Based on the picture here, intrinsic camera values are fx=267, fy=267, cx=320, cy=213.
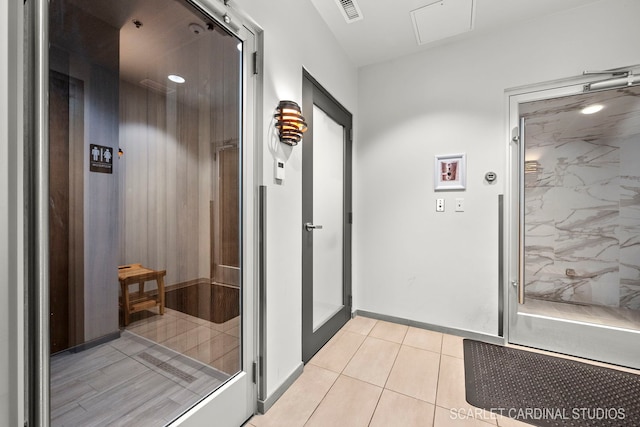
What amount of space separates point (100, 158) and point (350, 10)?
213cm

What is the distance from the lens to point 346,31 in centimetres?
241

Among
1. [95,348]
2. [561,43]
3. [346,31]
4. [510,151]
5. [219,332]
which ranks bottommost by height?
[219,332]

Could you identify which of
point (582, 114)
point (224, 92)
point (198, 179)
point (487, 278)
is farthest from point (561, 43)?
point (198, 179)

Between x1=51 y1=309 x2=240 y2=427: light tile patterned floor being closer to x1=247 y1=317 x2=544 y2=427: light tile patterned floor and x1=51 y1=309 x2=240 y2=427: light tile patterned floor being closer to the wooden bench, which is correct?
the wooden bench

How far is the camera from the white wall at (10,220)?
2.27 feet

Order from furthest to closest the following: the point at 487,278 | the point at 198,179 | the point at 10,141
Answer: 1. the point at 487,278
2. the point at 198,179
3. the point at 10,141

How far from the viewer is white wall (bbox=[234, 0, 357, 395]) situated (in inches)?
63.8

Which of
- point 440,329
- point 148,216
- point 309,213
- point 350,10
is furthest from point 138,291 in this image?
point 440,329

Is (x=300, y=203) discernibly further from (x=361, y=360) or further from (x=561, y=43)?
(x=561, y=43)

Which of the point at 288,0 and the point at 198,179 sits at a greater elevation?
the point at 288,0

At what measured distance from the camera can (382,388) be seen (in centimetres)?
178

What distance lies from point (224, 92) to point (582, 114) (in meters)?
2.88

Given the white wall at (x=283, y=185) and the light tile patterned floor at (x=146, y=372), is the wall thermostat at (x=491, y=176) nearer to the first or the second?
the white wall at (x=283, y=185)

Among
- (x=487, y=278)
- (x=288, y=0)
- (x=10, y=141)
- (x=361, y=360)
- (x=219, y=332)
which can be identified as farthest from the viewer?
(x=487, y=278)
